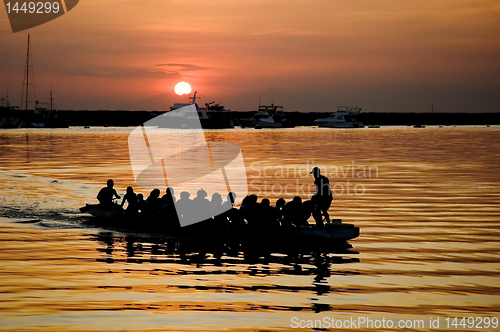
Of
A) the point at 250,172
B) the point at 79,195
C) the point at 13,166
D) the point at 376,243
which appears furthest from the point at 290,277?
the point at 13,166

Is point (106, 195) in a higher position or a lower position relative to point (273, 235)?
higher

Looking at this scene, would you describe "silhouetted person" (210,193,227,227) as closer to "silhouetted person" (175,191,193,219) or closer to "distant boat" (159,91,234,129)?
"silhouetted person" (175,191,193,219)

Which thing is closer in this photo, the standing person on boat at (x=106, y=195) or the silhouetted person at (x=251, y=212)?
the silhouetted person at (x=251, y=212)

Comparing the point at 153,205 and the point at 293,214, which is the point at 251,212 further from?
the point at 153,205

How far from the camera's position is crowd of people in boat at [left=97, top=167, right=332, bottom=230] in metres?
21.9

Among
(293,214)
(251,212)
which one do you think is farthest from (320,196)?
(251,212)

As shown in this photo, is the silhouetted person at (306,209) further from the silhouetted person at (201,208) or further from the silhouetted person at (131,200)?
the silhouetted person at (131,200)

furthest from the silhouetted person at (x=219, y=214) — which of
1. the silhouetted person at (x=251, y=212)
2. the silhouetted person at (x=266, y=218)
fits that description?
the silhouetted person at (x=266, y=218)

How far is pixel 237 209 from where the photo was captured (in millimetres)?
23016

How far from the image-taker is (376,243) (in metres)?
22.2

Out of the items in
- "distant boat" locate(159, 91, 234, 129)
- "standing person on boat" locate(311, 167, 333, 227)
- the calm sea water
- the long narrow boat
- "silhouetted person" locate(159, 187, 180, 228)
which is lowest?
the calm sea water

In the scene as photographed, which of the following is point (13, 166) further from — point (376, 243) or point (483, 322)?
point (483, 322)

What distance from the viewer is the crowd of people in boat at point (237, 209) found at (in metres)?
21.9

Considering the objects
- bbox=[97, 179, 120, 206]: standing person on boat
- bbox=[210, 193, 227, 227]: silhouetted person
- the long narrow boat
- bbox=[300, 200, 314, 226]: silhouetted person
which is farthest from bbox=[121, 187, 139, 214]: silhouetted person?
bbox=[300, 200, 314, 226]: silhouetted person
